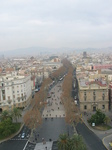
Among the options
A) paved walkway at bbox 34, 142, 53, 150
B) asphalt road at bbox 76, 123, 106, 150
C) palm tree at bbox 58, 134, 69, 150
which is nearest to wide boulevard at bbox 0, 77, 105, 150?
asphalt road at bbox 76, 123, 106, 150

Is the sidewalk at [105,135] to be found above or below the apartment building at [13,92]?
below

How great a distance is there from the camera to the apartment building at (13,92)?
53.9m

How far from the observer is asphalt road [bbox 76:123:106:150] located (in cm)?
3203

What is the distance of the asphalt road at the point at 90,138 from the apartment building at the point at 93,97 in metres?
10.2

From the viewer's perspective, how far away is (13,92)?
182 ft

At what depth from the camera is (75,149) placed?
25.7 meters

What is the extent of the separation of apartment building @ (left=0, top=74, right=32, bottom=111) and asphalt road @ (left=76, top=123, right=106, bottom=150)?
820 inches

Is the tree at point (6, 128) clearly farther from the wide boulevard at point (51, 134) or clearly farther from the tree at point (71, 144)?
the tree at point (71, 144)

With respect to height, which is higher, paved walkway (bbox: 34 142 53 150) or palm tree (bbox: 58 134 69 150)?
palm tree (bbox: 58 134 69 150)

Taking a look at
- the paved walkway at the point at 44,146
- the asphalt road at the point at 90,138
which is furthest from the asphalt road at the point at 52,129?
the asphalt road at the point at 90,138

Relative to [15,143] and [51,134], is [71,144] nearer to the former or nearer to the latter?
[51,134]

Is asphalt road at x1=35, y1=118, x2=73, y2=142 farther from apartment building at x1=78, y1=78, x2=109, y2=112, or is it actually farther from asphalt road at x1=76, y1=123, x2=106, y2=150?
apartment building at x1=78, y1=78, x2=109, y2=112

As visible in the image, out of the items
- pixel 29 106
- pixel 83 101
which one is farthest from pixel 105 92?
pixel 29 106

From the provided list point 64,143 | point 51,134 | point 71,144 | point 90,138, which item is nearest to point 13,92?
point 51,134
